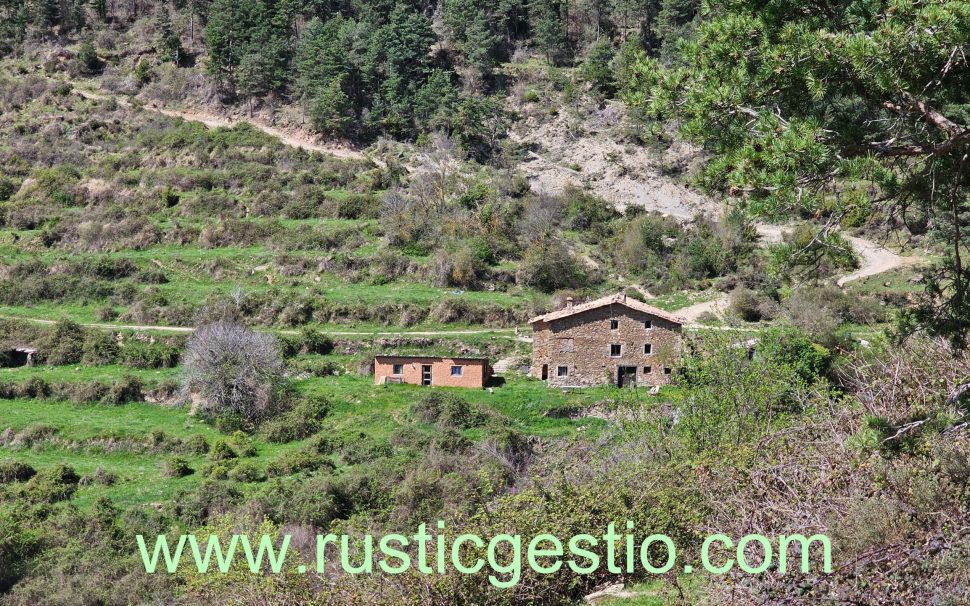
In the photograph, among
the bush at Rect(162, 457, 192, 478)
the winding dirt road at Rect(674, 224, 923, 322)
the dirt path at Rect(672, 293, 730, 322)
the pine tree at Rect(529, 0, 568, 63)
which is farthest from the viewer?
the pine tree at Rect(529, 0, 568, 63)

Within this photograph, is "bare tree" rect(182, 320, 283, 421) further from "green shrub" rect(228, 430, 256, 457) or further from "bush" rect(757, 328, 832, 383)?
"bush" rect(757, 328, 832, 383)

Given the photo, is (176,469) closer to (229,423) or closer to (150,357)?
(229,423)

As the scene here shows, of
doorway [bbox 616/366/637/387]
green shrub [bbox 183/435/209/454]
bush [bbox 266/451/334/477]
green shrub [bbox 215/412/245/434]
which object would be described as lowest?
bush [bbox 266/451/334/477]

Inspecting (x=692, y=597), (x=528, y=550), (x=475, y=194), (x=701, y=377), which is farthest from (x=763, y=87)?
(x=475, y=194)

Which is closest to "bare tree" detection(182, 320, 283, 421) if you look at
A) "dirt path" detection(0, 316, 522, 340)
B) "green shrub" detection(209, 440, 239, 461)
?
"green shrub" detection(209, 440, 239, 461)

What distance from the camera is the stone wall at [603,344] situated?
37.9m

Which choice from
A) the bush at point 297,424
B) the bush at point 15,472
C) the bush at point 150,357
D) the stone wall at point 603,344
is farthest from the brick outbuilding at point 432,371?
the bush at point 15,472

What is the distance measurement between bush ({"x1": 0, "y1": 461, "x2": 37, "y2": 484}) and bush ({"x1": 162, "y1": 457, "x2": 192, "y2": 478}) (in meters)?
4.11

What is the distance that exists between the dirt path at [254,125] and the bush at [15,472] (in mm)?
38107

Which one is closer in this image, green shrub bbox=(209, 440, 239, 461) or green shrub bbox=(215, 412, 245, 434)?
green shrub bbox=(209, 440, 239, 461)

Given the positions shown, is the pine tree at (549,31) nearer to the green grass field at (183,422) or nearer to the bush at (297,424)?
the green grass field at (183,422)

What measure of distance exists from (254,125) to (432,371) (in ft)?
122

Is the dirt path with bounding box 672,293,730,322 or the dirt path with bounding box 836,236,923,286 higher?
the dirt path with bounding box 836,236,923,286

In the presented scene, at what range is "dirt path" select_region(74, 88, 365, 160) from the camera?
65950mm
